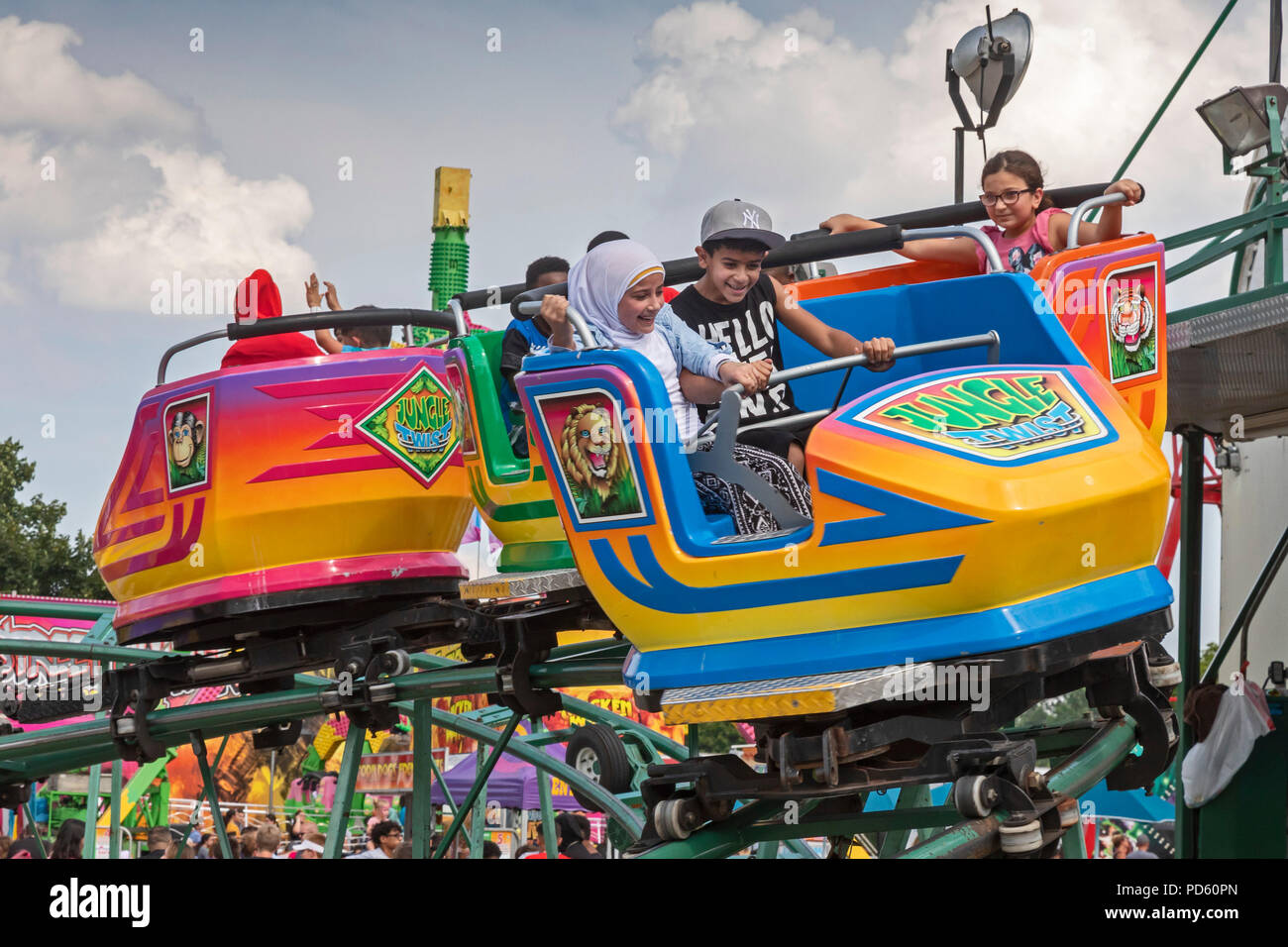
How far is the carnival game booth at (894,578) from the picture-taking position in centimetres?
263

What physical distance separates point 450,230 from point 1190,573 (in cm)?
507

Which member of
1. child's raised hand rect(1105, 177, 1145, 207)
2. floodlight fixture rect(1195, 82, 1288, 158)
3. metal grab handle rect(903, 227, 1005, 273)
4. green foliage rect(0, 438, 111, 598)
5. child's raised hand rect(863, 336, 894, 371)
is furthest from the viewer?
green foliage rect(0, 438, 111, 598)

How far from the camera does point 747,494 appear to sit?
3234 millimetres

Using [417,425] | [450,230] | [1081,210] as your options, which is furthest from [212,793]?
[450,230]

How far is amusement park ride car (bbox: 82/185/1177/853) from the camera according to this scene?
2646 millimetres

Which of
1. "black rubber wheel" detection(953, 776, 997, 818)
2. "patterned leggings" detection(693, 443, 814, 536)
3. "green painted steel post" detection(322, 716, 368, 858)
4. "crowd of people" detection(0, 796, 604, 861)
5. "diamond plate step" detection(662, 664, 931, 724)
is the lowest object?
"crowd of people" detection(0, 796, 604, 861)

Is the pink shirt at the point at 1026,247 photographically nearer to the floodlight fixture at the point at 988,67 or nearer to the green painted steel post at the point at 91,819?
the floodlight fixture at the point at 988,67

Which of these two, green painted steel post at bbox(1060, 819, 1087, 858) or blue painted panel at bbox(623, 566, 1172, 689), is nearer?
blue painted panel at bbox(623, 566, 1172, 689)

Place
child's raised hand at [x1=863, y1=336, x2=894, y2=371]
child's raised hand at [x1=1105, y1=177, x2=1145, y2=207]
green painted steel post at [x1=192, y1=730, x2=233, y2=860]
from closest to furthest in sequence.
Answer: child's raised hand at [x1=863, y1=336, x2=894, y2=371] → child's raised hand at [x1=1105, y1=177, x2=1145, y2=207] → green painted steel post at [x1=192, y1=730, x2=233, y2=860]

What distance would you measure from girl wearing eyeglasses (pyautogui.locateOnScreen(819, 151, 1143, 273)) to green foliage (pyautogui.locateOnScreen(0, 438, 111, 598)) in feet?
98.6

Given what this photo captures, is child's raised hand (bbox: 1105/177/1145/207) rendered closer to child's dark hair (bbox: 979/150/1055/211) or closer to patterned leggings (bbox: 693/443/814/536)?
child's dark hair (bbox: 979/150/1055/211)

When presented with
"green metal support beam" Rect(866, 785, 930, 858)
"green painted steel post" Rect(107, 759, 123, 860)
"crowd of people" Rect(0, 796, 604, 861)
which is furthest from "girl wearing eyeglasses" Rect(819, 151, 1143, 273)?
"green painted steel post" Rect(107, 759, 123, 860)

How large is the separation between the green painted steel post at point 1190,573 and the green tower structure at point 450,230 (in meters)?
4.40
